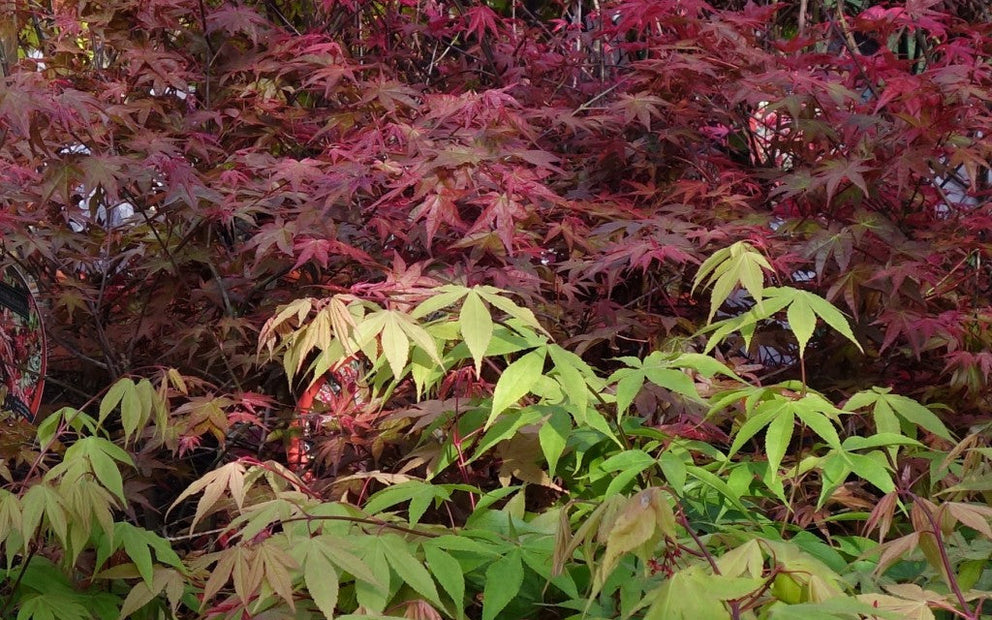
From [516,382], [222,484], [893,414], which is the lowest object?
[222,484]

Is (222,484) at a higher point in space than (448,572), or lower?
lower

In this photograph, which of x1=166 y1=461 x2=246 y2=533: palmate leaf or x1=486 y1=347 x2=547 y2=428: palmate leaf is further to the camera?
x1=166 y1=461 x2=246 y2=533: palmate leaf

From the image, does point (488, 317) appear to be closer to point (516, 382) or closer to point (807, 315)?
point (516, 382)

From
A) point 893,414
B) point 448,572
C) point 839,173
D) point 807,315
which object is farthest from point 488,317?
point 839,173

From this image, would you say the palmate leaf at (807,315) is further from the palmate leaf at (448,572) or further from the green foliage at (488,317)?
the palmate leaf at (448,572)

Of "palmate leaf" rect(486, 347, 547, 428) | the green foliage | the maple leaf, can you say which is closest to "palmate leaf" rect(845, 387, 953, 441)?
the green foliage

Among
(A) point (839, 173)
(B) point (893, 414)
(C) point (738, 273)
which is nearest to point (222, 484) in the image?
(C) point (738, 273)

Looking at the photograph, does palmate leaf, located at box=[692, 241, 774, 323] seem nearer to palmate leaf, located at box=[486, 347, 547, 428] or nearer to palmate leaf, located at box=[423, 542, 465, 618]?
palmate leaf, located at box=[486, 347, 547, 428]

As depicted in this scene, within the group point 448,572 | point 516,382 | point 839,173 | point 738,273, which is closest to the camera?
point 448,572

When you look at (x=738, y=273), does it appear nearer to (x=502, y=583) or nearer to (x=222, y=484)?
(x=502, y=583)

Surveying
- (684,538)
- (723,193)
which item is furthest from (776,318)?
(684,538)

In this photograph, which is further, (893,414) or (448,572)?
(893,414)

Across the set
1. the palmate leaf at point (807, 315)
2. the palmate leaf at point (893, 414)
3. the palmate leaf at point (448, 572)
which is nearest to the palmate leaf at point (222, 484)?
the palmate leaf at point (448, 572)

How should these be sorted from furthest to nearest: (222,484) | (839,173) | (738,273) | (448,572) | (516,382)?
(839,173), (222,484), (738,273), (516,382), (448,572)
